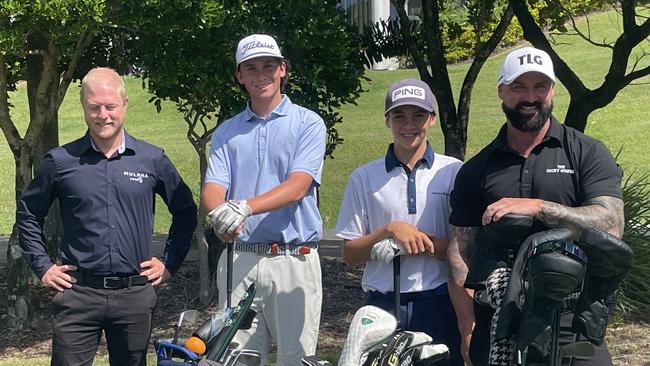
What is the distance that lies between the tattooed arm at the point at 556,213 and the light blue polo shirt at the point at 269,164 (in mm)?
1242

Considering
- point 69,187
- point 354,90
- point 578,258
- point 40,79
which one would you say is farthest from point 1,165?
point 578,258

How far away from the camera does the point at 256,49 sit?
439cm

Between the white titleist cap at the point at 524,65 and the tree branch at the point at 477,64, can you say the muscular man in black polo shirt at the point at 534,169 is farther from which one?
the tree branch at the point at 477,64

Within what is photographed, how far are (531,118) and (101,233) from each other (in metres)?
2.03

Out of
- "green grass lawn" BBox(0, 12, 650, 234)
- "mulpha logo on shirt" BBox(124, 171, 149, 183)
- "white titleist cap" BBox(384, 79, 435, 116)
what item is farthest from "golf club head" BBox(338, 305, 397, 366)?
"green grass lawn" BBox(0, 12, 650, 234)

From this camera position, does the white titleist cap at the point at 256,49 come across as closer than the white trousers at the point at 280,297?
Yes

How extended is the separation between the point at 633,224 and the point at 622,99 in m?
18.4

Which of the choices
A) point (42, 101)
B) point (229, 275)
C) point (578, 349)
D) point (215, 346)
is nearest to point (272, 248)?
point (229, 275)

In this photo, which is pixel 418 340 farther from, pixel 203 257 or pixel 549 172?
pixel 203 257

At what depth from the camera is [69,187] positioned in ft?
14.7

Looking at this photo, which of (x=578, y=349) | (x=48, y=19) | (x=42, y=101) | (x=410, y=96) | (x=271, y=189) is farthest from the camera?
(x=42, y=101)

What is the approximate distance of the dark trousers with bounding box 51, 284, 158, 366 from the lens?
4.48 metres

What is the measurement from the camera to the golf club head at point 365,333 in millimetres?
3381

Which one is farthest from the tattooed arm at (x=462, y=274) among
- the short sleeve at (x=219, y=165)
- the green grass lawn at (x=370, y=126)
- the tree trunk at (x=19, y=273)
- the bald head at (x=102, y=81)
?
the green grass lawn at (x=370, y=126)
